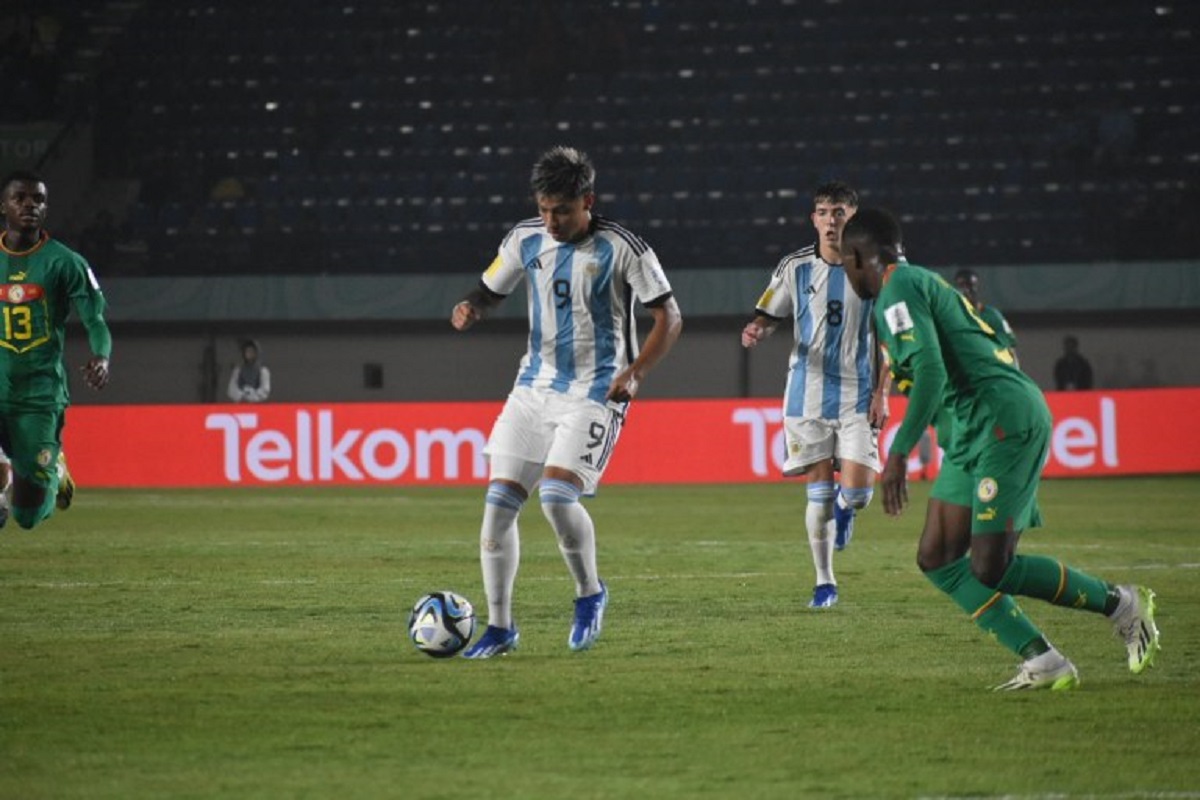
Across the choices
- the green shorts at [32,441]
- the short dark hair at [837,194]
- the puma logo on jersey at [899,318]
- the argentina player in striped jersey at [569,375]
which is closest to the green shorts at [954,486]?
the puma logo on jersey at [899,318]

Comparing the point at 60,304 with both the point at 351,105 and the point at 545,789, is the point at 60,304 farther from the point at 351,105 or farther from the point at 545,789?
the point at 351,105

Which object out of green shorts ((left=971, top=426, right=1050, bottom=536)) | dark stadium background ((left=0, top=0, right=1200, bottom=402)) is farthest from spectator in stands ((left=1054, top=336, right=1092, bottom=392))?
green shorts ((left=971, top=426, right=1050, bottom=536))

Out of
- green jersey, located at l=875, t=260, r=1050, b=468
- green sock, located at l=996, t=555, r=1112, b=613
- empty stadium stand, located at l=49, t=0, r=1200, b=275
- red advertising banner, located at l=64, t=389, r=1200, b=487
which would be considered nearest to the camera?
green jersey, located at l=875, t=260, r=1050, b=468

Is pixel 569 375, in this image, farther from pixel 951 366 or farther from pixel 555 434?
pixel 951 366

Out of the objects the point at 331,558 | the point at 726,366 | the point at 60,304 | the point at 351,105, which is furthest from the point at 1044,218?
the point at 60,304

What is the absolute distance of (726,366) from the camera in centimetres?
2775

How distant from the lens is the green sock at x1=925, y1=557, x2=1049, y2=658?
7445mm

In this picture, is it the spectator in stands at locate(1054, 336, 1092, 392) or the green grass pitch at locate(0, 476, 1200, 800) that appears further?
the spectator in stands at locate(1054, 336, 1092, 392)

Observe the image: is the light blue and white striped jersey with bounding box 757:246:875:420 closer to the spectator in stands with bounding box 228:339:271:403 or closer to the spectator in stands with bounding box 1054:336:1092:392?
the spectator in stands with bounding box 228:339:271:403

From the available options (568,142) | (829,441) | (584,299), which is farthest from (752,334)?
(568,142)

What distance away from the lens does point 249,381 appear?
25234 millimetres

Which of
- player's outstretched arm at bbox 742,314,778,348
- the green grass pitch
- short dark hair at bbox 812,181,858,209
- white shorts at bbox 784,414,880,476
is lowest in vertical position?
the green grass pitch

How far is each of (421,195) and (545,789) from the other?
965 inches

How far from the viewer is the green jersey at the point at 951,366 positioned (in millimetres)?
7027
